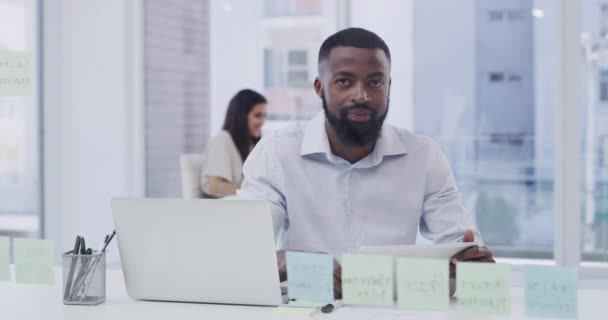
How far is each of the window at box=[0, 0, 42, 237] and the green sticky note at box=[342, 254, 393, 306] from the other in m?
3.21

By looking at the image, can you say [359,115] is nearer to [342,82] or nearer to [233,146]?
[342,82]

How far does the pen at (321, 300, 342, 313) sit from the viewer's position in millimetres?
1583

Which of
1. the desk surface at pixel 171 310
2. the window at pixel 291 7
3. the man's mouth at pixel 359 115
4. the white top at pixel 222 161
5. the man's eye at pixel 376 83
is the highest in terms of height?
the window at pixel 291 7

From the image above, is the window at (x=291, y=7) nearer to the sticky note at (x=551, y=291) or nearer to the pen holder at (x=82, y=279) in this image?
the pen holder at (x=82, y=279)

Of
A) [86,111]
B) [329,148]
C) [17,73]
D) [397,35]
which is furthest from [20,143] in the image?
[329,148]

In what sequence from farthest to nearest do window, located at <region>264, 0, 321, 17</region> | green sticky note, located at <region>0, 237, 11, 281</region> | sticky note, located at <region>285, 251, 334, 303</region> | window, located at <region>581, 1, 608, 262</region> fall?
window, located at <region>264, 0, 321, 17</region>, window, located at <region>581, 1, 608, 262</region>, green sticky note, located at <region>0, 237, 11, 281</region>, sticky note, located at <region>285, 251, 334, 303</region>

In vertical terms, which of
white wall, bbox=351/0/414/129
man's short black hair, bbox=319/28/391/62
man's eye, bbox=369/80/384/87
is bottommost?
man's eye, bbox=369/80/384/87

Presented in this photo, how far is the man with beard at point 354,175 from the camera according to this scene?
2119 millimetres

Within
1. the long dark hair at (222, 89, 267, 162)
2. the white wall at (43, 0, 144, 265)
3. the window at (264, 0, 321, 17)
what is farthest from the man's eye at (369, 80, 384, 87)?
the window at (264, 0, 321, 17)

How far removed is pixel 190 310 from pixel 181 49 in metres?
3.79

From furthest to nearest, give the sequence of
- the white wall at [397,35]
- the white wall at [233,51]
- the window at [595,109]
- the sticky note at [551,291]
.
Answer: the white wall at [233,51] < the white wall at [397,35] < the window at [595,109] < the sticky note at [551,291]

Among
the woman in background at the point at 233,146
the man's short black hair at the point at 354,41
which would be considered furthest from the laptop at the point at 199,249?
the woman in background at the point at 233,146

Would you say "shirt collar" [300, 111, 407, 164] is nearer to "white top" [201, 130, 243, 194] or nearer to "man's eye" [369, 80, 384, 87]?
"man's eye" [369, 80, 384, 87]

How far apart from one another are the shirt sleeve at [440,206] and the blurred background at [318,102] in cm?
231
